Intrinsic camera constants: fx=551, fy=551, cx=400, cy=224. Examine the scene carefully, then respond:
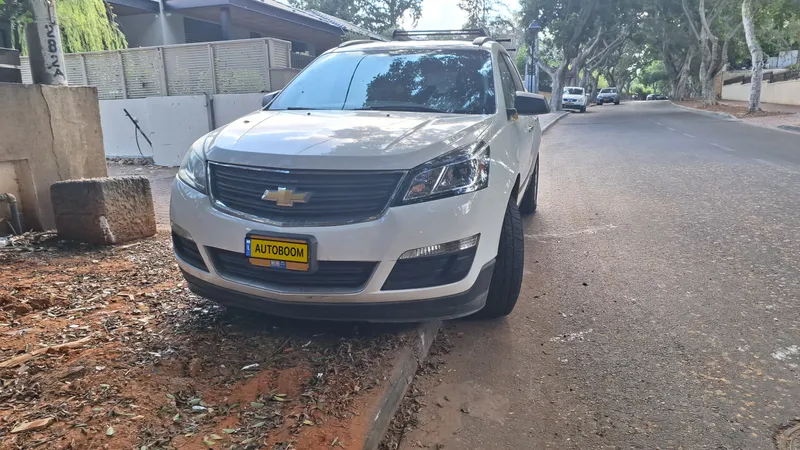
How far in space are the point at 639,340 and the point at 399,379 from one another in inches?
63.6

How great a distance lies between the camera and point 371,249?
2.75m

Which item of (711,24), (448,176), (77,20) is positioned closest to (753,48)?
(711,24)

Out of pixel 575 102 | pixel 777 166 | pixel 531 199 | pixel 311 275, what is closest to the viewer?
pixel 311 275

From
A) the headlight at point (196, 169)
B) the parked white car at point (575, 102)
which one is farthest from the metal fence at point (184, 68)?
the parked white car at point (575, 102)

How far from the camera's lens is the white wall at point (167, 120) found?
10.8 metres

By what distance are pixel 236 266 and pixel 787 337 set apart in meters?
3.36

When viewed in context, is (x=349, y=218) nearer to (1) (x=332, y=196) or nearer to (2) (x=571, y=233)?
(1) (x=332, y=196)

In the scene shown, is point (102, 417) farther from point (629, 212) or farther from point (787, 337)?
point (629, 212)

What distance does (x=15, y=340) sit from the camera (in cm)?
308

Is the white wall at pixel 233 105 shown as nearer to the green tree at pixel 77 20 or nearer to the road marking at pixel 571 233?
the green tree at pixel 77 20

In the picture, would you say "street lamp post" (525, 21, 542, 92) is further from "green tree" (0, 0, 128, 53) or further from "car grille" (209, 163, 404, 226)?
"car grille" (209, 163, 404, 226)

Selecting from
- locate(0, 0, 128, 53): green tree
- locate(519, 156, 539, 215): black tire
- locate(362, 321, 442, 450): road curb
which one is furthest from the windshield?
locate(0, 0, 128, 53): green tree

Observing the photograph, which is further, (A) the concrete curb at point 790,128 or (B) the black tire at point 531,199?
(A) the concrete curb at point 790,128

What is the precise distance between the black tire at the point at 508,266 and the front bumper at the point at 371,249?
13.4 inches
